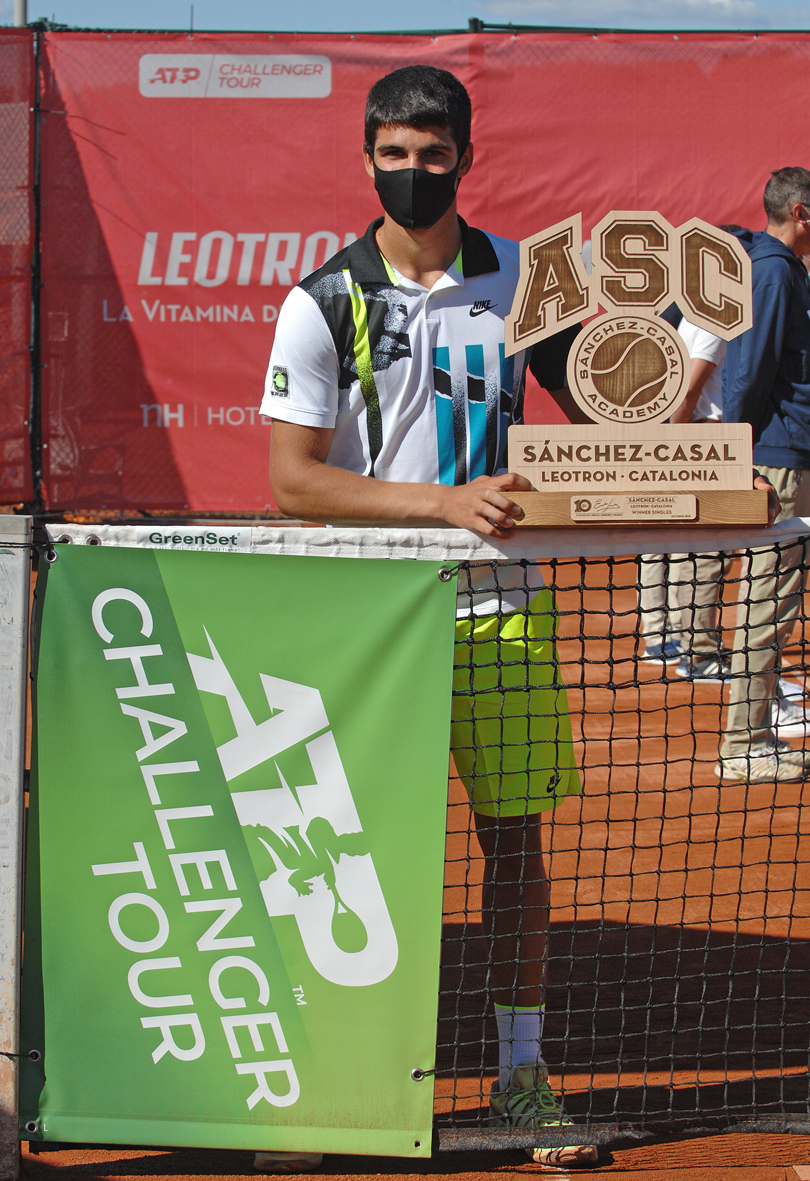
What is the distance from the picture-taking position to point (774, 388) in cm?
489

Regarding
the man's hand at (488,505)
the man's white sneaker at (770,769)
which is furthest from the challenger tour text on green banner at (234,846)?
the man's white sneaker at (770,769)

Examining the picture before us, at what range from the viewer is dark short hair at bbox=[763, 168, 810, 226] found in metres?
4.70

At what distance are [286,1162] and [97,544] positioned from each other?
133cm

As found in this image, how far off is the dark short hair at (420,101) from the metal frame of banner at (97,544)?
900 mm

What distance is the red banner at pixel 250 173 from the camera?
25.9 ft

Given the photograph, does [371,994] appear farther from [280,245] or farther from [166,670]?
[280,245]

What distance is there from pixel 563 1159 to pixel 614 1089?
361mm

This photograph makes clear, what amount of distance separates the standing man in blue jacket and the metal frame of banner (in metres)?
2.42

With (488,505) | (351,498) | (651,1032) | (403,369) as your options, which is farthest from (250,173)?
(651,1032)

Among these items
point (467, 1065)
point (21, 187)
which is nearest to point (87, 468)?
point (21, 187)

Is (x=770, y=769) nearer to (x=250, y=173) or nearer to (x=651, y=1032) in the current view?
(x=651, y=1032)

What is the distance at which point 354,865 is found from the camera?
7.30 ft

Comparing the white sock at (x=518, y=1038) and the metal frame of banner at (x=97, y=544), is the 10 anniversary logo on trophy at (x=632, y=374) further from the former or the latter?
the white sock at (x=518, y=1038)

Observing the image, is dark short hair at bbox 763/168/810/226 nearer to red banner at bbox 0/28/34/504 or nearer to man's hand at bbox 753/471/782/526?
man's hand at bbox 753/471/782/526
